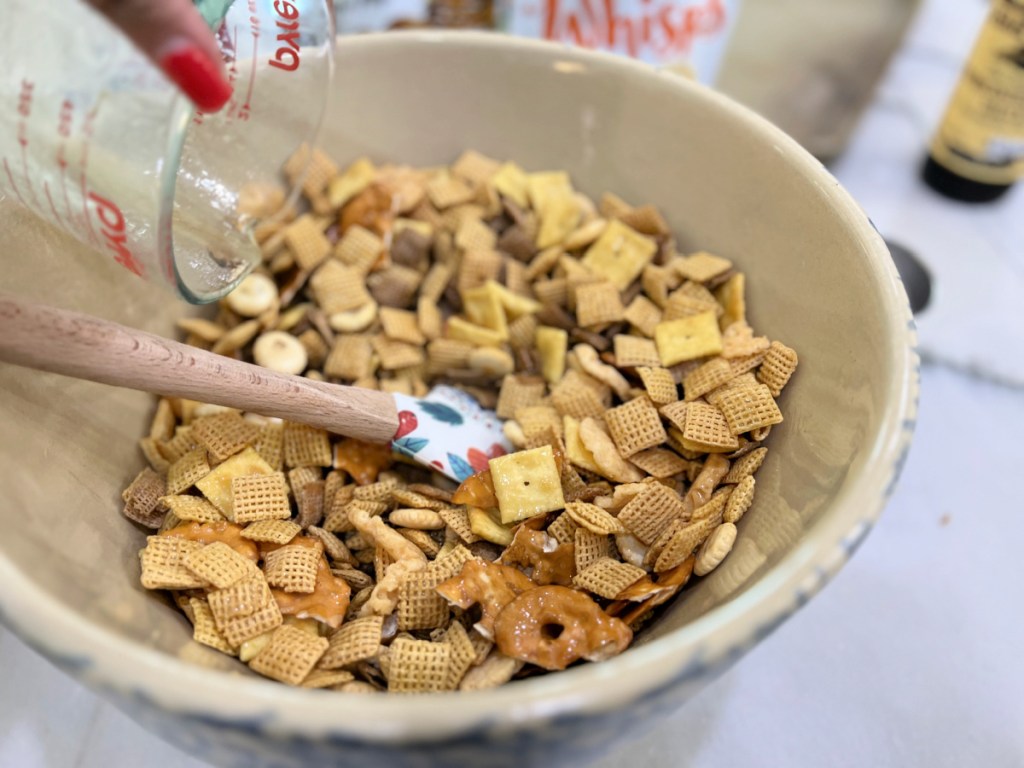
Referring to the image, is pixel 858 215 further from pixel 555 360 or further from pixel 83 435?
pixel 83 435

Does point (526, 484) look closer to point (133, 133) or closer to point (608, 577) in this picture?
point (608, 577)

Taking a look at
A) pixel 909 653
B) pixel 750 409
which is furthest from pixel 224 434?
pixel 909 653

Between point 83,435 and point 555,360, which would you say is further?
point 555,360

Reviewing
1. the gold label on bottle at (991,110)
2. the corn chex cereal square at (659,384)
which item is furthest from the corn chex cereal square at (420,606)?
the gold label on bottle at (991,110)

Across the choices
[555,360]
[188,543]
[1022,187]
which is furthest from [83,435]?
[1022,187]

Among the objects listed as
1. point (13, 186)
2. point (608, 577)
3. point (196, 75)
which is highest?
point (196, 75)

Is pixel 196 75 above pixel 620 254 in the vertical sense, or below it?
above

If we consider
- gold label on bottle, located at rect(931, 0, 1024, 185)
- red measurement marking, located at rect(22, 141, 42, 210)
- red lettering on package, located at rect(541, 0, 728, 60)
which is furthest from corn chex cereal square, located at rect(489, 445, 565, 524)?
gold label on bottle, located at rect(931, 0, 1024, 185)
